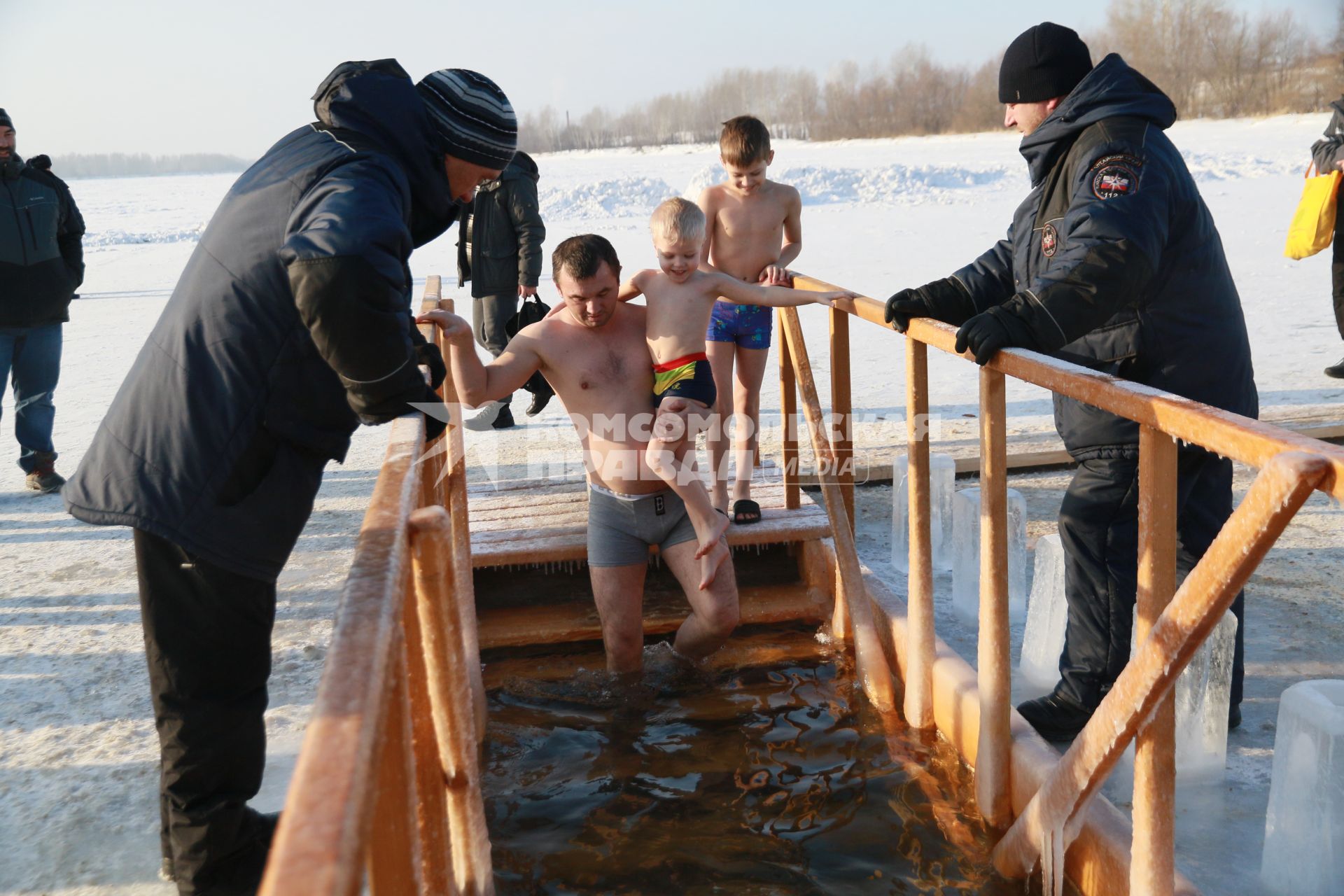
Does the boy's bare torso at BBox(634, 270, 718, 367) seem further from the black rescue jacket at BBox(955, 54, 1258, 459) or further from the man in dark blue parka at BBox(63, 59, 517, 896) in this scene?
the man in dark blue parka at BBox(63, 59, 517, 896)

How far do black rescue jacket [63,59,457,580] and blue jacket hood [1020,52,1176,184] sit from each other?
5.86ft

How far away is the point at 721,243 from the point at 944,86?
6649 cm

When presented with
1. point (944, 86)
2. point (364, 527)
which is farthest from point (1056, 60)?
point (944, 86)

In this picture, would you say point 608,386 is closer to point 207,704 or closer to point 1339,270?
point 207,704

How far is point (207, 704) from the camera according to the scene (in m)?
2.47

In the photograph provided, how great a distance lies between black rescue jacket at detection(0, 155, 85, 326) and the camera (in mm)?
6418

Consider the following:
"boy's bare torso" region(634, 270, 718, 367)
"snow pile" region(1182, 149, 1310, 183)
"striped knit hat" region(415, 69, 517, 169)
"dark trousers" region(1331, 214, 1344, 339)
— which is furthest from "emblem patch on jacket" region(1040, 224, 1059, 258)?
"snow pile" region(1182, 149, 1310, 183)

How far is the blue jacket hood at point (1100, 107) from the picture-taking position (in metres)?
2.99

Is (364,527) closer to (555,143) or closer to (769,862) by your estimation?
(769,862)

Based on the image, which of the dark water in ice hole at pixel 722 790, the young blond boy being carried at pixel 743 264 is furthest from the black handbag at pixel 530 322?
the dark water in ice hole at pixel 722 790

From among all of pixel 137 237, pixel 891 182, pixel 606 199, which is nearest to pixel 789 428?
pixel 606 199

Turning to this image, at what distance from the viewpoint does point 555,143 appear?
7750 centimetres

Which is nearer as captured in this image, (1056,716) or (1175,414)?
(1175,414)

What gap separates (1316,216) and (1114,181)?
215 inches
